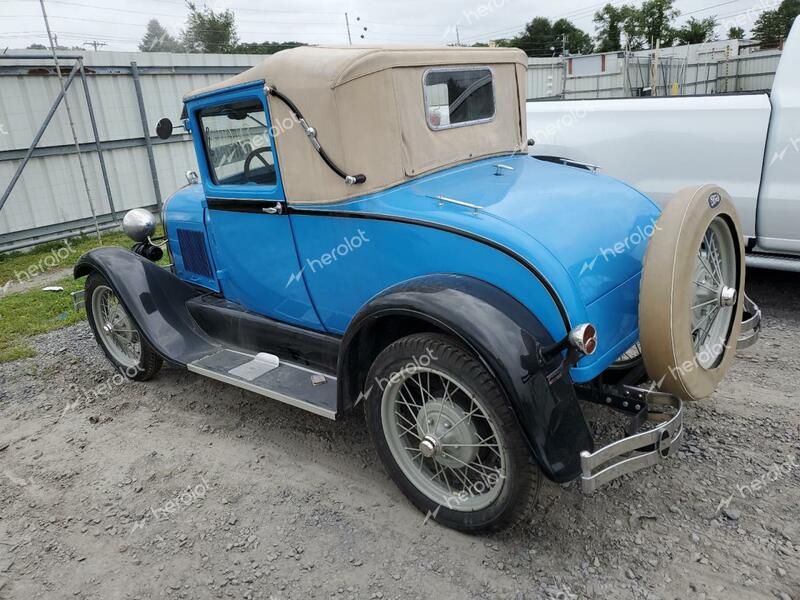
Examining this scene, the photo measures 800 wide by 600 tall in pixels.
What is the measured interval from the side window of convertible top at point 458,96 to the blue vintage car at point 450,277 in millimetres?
11

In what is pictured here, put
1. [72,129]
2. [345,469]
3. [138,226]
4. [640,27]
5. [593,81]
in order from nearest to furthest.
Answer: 1. [345,469]
2. [138,226]
3. [72,129]
4. [593,81]
5. [640,27]

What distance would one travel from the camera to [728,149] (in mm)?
4789

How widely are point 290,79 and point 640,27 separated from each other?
56.3 meters

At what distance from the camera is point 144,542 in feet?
9.46

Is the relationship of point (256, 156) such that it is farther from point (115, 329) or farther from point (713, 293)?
point (713, 293)

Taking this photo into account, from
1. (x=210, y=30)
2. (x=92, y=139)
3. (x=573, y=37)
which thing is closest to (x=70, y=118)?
(x=92, y=139)

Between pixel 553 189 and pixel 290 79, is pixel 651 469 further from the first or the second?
pixel 290 79

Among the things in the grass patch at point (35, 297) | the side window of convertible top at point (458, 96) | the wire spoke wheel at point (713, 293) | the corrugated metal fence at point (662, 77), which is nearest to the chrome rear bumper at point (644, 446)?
the wire spoke wheel at point (713, 293)

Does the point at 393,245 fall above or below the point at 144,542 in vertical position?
above

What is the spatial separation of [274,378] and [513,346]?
5.27 ft

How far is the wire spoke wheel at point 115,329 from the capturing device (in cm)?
446

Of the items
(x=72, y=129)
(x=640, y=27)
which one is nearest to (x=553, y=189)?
(x=72, y=129)

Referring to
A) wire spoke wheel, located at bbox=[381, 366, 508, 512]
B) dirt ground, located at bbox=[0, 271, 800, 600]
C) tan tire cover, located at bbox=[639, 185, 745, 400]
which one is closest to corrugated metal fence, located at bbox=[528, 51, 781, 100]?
dirt ground, located at bbox=[0, 271, 800, 600]

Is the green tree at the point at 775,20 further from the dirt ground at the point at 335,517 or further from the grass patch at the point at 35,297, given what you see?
the dirt ground at the point at 335,517
